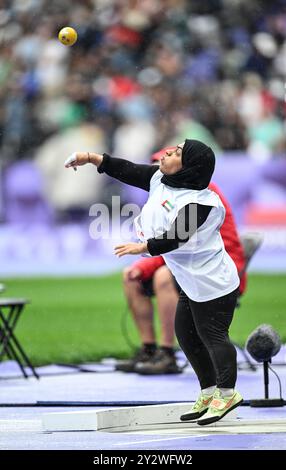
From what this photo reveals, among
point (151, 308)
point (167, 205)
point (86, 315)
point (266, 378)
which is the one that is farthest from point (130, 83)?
point (167, 205)

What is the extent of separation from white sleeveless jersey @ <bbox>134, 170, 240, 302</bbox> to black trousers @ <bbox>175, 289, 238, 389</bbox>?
0.07 m

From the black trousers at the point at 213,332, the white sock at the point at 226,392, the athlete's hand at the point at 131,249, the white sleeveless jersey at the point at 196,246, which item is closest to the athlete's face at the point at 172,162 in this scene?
the white sleeveless jersey at the point at 196,246

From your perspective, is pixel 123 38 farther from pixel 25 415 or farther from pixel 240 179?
pixel 25 415

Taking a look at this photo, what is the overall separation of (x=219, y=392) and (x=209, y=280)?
0.67 meters

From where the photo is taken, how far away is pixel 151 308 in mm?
9969

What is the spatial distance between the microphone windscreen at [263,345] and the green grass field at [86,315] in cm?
378

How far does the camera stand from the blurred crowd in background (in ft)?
71.2

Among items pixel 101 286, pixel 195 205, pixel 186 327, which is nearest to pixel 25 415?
pixel 186 327

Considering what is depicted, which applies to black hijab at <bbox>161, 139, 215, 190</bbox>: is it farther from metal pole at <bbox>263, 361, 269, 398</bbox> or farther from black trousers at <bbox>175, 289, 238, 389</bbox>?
metal pole at <bbox>263, 361, 269, 398</bbox>

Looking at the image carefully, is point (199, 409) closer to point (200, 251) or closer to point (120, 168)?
point (200, 251)

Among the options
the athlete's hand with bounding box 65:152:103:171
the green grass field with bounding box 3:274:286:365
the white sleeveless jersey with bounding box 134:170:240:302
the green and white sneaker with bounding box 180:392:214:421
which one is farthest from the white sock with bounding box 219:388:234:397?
the green grass field with bounding box 3:274:286:365

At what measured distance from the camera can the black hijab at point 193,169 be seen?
657 centimetres
